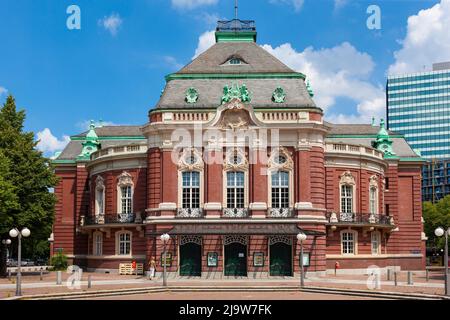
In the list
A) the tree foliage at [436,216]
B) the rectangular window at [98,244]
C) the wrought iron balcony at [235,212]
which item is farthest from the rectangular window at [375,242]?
the tree foliage at [436,216]

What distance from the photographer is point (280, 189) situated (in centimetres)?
4966

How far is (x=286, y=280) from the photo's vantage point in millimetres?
46219

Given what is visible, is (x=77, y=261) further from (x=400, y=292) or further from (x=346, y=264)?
(x=400, y=292)

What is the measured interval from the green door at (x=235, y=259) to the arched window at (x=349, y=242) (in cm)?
980

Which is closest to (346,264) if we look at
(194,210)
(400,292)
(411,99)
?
(194,210)

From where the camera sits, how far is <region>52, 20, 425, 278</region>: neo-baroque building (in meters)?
48.9

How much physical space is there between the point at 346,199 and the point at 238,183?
10557 mm

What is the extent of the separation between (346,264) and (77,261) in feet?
82.4

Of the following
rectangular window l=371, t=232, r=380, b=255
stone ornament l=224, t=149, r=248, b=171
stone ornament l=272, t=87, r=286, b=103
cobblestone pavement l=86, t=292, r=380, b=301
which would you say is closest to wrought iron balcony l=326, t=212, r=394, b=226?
rectangular window l=371, t=232, r=380, b=255

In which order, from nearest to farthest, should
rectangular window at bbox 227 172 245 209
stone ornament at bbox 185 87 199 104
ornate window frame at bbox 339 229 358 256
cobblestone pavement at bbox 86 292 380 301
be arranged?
cobblestone pavement at bbox 86 292 380 301
rectangular window at bbox 227 172 245 209
stone ornament at bbox 185 87 199 104
ornate window frame at bbox 339 229 358 256

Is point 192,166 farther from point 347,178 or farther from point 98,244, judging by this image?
point 98,244

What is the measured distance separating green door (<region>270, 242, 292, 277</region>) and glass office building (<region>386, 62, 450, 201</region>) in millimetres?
124192

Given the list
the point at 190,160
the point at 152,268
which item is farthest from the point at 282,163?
the point at 152,268

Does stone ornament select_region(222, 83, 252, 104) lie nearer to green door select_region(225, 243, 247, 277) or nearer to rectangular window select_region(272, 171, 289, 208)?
rectangular window select_region(272, 171, 289, 208)
